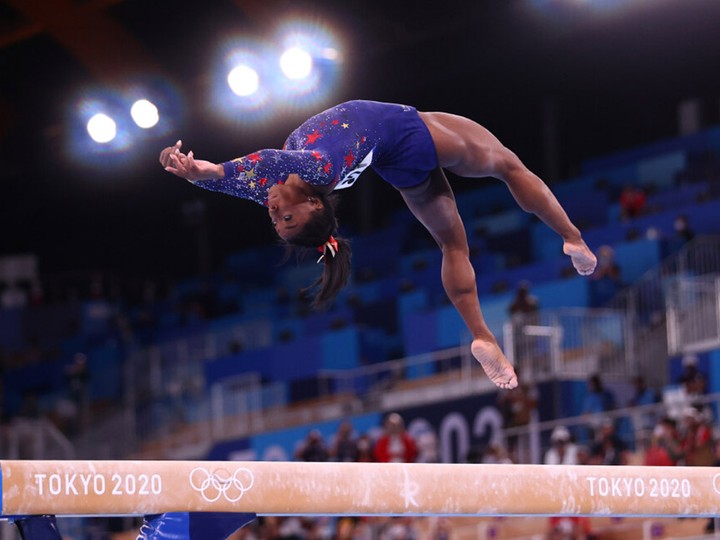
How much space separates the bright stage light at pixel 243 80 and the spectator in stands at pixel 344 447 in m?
3.93

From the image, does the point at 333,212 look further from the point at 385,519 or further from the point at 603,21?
the point at 603,21

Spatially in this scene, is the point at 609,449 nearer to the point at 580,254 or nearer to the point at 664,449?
the point at 664,449

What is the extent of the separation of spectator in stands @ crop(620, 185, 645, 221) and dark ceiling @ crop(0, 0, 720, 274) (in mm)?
2093

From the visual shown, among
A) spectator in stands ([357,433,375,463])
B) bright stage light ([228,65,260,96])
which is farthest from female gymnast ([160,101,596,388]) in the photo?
bright stage light ([228,65,260,96])

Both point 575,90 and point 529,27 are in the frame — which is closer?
point 529,27

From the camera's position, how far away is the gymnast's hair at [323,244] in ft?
16.5

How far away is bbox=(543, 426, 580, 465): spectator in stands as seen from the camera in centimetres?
1118

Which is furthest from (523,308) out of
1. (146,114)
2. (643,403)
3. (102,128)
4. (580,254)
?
(580,254)

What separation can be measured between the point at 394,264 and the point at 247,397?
3.54 metres

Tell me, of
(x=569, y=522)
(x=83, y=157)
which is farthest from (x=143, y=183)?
(x=569, y=522)

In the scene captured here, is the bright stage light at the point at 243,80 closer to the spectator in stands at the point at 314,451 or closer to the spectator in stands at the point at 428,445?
the spectator in stands at the point at 314,451

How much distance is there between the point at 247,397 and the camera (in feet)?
57.6

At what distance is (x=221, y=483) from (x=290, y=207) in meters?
1.15

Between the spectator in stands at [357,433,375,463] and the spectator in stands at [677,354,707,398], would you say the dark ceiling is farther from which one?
the spectator in stands at [357,433,375,463]
